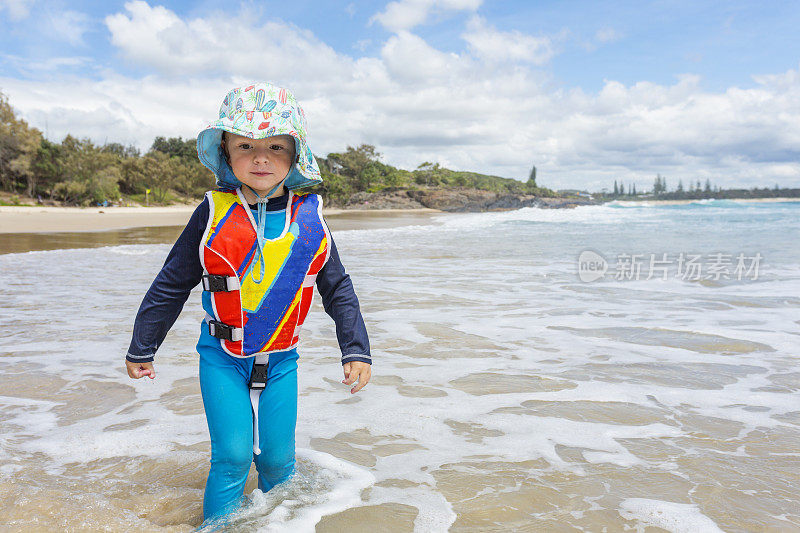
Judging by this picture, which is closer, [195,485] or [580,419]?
[195,485]

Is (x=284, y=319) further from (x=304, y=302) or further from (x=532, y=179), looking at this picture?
(x=532, y=179)

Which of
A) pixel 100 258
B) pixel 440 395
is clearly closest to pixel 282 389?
pixel 440 395

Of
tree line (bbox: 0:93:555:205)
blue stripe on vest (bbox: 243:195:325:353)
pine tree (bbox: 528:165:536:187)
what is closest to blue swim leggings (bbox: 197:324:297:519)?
blue stripe on vest (bbox: 243:195:325:353)

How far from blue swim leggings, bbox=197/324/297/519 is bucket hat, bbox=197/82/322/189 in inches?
26.6

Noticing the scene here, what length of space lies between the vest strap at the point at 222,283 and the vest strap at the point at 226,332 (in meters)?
0.13

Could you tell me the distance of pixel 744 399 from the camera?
3555 millimetres

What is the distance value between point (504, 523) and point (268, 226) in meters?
1.50

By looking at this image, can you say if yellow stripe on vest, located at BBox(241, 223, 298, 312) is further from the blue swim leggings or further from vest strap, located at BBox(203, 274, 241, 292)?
the blue swim leggings

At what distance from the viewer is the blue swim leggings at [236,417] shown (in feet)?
6.61

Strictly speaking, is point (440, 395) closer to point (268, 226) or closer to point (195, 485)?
point (195, 485)

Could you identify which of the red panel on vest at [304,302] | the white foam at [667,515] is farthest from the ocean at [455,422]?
the red panel on vest at [304,302]

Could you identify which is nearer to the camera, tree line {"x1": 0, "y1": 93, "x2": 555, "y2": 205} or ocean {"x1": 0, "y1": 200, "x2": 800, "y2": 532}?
ocean {"x1": 0, "y1": 200, "x2": 800, "y2": 532}

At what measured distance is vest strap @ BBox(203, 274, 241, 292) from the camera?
6.56ft

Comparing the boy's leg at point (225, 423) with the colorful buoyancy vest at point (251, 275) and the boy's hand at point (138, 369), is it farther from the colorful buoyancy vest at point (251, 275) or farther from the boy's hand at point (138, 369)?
the boy's hand at point (138, 369)
